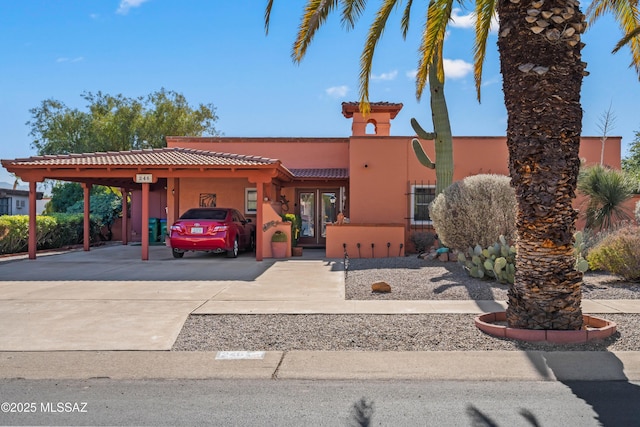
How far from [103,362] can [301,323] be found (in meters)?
2.68

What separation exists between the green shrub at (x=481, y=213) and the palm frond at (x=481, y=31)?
8.98 feet

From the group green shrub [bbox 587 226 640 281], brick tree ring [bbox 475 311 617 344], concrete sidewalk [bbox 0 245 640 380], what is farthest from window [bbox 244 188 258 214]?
brick tree ring [bbox 475 311 617 344]

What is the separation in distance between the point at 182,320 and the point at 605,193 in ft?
37.8

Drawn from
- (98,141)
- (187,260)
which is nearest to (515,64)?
(187,260)

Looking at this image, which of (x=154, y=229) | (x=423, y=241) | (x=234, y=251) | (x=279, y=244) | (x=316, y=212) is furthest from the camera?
(x=154, y=229)

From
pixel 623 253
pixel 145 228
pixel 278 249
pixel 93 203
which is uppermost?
pixel 93 203

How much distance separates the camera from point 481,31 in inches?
466

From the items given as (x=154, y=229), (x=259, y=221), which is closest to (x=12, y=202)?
(x=154, y=229)

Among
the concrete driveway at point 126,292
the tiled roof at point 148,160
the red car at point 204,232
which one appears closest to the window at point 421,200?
the concrete driveway at point 126,292

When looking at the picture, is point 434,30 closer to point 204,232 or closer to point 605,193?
point 605,193

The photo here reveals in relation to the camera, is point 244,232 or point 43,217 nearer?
point 244,232

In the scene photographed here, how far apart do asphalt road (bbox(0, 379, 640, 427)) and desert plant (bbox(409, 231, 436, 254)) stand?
1201 cm

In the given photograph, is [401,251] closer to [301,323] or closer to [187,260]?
[187,260]

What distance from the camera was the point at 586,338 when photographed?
659cm
